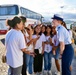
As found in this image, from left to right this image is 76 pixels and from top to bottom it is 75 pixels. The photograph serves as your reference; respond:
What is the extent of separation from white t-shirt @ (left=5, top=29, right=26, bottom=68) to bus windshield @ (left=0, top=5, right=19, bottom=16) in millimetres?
16029

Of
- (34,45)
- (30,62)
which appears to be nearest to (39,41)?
(34,45)

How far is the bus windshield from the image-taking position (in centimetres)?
2042

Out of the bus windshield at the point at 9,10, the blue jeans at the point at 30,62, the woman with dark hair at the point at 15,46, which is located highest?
the bus windshield at the point at 9,10

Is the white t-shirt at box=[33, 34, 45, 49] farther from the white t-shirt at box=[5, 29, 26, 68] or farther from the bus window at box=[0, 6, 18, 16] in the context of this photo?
the bus window at box=[0, 6, 18, 16]

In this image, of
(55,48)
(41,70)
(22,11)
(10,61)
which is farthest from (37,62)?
(22,11)

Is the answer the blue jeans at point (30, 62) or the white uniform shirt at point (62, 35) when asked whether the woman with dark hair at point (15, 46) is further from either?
the blue jeans at point (30, 62)

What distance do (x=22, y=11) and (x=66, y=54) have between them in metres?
15.8

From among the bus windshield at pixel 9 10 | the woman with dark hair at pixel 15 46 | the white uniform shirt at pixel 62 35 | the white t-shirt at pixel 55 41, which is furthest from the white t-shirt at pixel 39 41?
the bus windshield at pixel 9 10

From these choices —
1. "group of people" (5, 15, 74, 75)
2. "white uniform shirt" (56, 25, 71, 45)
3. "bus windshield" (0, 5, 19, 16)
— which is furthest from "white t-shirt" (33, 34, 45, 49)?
"bus windshield" (0, 5, 19, 16)

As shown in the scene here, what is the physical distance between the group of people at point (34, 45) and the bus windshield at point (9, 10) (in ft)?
43.7

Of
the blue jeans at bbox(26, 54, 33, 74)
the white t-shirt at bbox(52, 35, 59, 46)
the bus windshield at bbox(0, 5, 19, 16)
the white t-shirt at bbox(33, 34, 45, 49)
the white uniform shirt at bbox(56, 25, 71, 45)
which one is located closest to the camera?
the white uniform shirt at bbox(56, 25, 71, 45)

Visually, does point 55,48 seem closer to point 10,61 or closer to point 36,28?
point 36,28

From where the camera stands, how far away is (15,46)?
14.3 feet

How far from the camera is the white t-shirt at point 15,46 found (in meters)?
4.32
